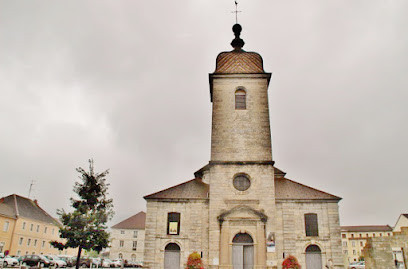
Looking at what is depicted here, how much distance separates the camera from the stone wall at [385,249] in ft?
54.0

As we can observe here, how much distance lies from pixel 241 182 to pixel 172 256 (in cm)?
707

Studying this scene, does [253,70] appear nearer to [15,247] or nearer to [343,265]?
[343,265]

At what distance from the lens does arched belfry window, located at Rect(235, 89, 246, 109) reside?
2658 centimetres

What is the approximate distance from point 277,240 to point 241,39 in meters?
17.7

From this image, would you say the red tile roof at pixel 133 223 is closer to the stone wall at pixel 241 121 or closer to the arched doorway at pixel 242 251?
the stone wall at pixel 241 121

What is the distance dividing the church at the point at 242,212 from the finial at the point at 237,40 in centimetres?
610

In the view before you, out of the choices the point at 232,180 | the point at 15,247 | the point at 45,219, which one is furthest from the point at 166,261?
the point at 45,219

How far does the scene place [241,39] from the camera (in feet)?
99.1

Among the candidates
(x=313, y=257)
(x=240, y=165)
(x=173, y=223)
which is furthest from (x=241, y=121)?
(x=313, y=257)

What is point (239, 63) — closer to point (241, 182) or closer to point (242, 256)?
point (241, 182)

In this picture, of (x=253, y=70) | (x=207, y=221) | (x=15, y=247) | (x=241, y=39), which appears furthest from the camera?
(x=15, y=247)

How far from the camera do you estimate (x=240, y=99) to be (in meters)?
26.8

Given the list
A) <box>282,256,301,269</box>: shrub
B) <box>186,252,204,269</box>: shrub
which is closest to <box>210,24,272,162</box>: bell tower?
<box>282,256,301,269</box>: shrub

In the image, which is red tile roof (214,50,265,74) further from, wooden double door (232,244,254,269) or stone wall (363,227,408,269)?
stone wall (363,227,408,269)
